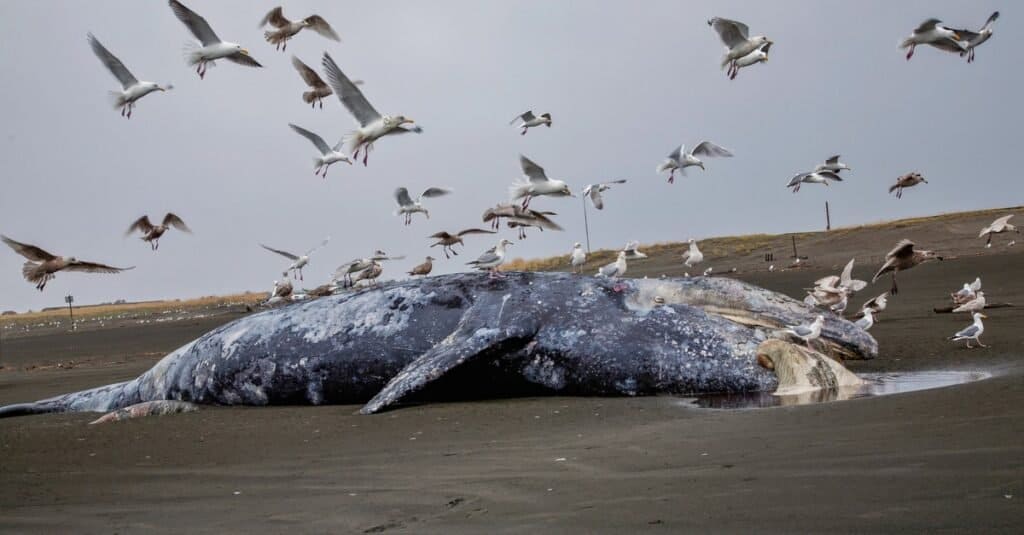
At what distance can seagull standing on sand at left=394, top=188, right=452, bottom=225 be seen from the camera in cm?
2314

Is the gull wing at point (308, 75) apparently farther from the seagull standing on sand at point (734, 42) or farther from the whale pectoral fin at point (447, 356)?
the whale pectoral fin at point (447, 356)

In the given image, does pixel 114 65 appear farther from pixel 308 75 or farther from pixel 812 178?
pixel 812 178

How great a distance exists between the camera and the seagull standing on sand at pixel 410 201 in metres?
23.1

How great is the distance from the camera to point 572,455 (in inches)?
250

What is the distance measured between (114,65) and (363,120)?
16.1 ft

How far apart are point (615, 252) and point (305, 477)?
129 ft

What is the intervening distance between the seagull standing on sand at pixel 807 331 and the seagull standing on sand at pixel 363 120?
798cm

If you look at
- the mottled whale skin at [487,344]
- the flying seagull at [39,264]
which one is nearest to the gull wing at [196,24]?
the flying seagull at [39,264]

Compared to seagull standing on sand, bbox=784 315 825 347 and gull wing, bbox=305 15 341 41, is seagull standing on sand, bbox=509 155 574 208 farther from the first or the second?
seagull standing on sand, bbox=784 315 825 347

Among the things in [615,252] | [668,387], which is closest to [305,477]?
[668,387]

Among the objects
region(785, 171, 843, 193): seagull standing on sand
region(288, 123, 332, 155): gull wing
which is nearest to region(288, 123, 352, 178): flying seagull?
region(288, 123, 332, 155): gull wing

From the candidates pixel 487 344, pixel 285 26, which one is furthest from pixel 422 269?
pixel 487 344

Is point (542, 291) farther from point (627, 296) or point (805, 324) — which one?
point (805, 324)

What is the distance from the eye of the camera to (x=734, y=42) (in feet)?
63.5
